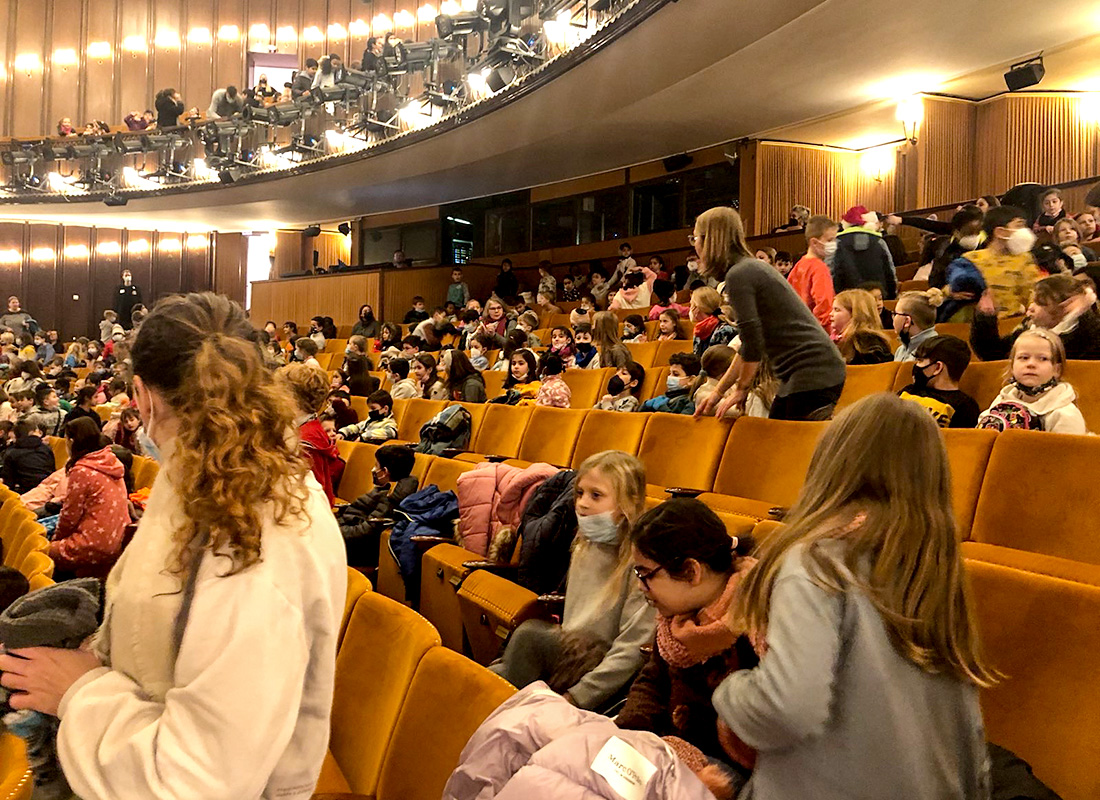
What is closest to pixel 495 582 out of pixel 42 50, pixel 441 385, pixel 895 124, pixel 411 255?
pixel 441 385

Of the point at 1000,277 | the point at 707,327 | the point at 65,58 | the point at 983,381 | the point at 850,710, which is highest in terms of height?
the point at 65,58

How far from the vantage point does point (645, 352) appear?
535cm

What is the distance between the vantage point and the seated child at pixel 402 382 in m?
5.61

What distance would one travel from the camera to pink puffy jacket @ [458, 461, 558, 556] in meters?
2.85

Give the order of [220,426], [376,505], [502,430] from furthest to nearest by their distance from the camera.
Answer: [502,430]
[376,505]
[220,426]

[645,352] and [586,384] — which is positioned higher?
[645,352]

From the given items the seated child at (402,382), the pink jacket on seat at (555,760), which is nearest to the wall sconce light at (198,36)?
the seated child at (402,382)

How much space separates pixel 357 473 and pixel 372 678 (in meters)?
2.50

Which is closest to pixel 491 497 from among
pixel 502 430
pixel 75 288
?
pixel 502 430

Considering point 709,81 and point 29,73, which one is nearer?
point 709,81

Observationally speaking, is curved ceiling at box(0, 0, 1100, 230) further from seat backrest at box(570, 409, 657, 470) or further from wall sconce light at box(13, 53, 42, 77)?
wall sconce light at box(13, 53, 42, 77)

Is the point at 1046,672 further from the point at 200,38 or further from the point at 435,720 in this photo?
the point at 200,38

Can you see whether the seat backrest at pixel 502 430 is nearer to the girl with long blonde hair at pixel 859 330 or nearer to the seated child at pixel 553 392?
the seated child at pixel 553 392

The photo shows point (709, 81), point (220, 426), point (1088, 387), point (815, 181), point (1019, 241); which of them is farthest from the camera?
point (815, 181)
